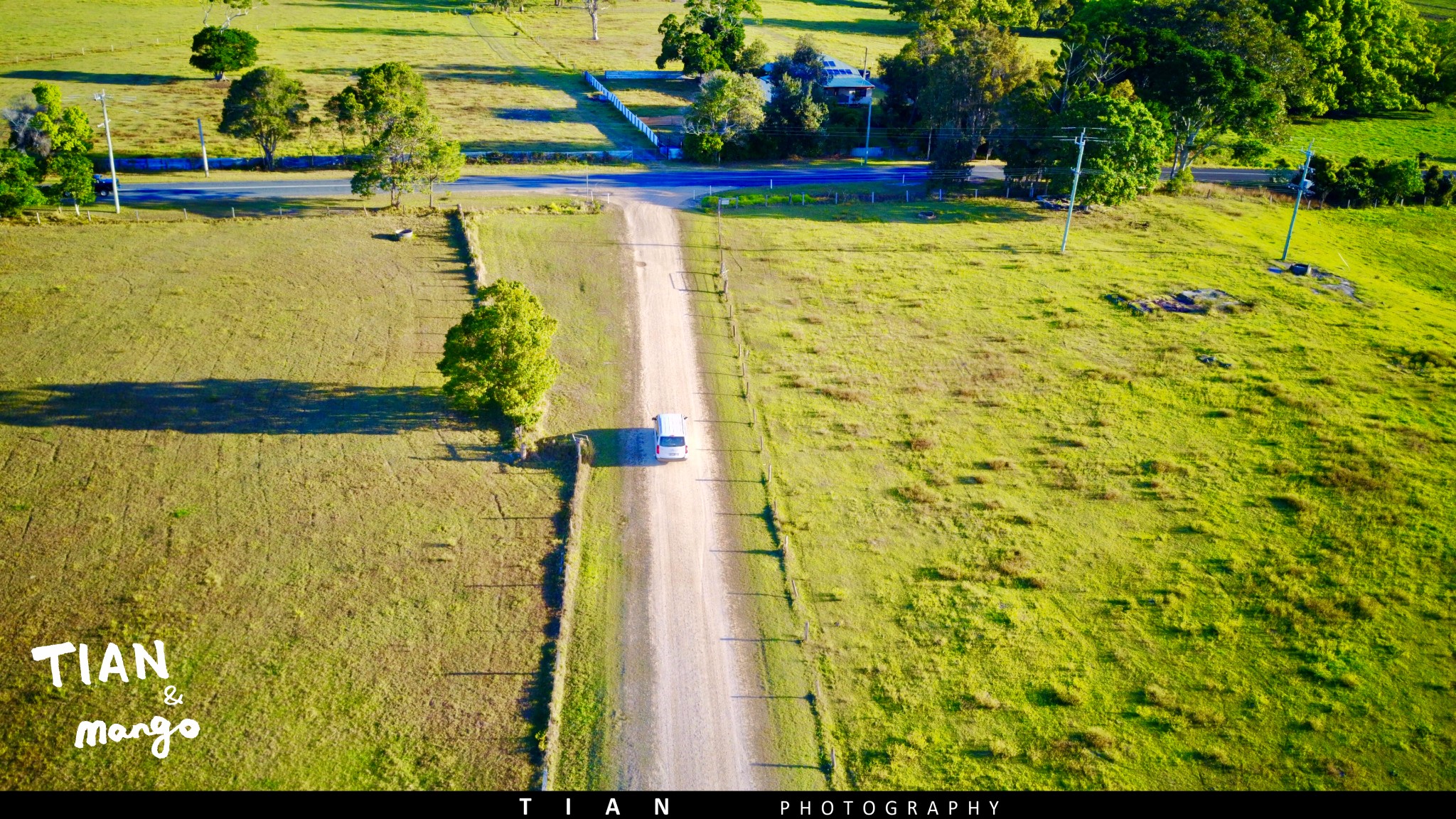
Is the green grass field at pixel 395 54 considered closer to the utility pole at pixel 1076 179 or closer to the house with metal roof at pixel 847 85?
the house with metal roof at pixel 847 85

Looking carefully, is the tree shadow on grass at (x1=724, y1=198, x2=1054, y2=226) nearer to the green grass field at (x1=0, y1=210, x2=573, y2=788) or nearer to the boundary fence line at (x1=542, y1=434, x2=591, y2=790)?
the green grass field at (x1=0, y1=210, x2=573, y2=788)

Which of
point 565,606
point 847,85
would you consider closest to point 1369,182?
point 847,85

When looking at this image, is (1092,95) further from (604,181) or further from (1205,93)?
(604,181)

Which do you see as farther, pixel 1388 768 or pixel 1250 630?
pixel 1250 630

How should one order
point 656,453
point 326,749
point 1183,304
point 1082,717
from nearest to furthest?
point 326,749 < point 1082,717 < point 656,453 < point 1183,304

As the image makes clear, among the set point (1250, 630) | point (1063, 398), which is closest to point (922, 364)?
point (1063, 398)

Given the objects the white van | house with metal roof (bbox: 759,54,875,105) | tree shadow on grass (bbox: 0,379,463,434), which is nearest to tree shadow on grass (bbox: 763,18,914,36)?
house with metal roof (bbox: 759,54,875,105)

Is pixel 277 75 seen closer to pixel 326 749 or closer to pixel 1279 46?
pixel 326 749
